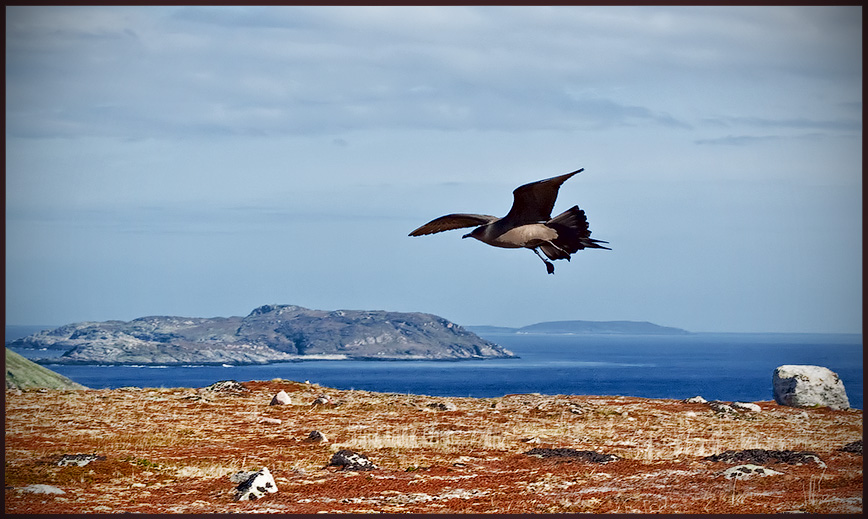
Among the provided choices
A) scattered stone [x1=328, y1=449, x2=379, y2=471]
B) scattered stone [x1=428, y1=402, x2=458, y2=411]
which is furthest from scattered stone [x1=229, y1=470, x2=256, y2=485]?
scattered stone [x1=428, y1=402, x2=458, y2=411]

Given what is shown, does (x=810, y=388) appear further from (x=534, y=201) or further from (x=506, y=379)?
(x=506, y=379)

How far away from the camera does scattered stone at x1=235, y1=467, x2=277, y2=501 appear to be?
1553 centimetres

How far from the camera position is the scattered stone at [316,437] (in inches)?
833

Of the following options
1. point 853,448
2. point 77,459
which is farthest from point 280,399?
point 853,448

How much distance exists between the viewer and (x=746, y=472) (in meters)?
17.2

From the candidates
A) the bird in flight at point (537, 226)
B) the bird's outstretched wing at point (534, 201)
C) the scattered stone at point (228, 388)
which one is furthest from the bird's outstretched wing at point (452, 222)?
the scattered stone at point (228, 388)

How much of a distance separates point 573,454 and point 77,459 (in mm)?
10213

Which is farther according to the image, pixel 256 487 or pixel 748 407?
pixel 748 407

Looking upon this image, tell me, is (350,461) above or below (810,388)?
below

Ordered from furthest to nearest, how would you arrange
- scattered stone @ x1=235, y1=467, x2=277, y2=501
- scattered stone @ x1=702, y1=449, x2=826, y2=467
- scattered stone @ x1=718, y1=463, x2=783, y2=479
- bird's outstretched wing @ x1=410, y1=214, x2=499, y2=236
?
scattered stone @ x1=702, y1=449, x2=826, y2=467 → scattered stone @ x1=718, y1=463, x2=783, y2=479 → scattered stone @ x1=235, y1=467, x2=277, y2=501 → bird's outstretched wing @ x1=410, y1=214, x2=499, y2=236

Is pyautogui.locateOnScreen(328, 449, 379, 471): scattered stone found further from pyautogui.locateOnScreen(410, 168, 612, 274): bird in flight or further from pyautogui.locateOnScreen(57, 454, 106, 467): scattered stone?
pyautogui.locateOnScreen(410, 168, 612, 274): bird in flight

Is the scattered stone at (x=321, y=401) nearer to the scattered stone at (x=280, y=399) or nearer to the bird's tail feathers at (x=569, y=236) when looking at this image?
the scattered stone at (x=280, y=399)

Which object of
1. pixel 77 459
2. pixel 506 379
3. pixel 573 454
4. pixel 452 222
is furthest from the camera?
pixel 506 379

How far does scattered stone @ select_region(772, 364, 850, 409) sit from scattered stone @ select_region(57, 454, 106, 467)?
21477 mm
